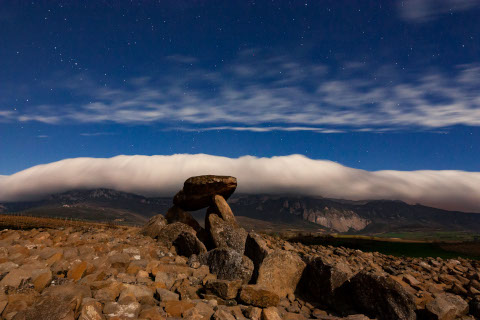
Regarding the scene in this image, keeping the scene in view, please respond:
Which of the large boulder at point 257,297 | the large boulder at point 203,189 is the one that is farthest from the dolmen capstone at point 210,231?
the large boulder at point 257,297

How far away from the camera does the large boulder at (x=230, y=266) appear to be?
12906mm

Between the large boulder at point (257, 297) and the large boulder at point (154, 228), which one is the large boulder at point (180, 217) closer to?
the large boulder at point (154, 228)

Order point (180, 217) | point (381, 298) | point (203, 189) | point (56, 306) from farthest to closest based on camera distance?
1. point (180, 217)
2. point (203, 189)
3. point (381, 298)
4. point (56, 306)

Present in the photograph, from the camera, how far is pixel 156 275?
11156 millimetres

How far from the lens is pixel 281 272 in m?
13.2

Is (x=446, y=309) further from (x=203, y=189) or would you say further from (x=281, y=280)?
(x=203, y=189)

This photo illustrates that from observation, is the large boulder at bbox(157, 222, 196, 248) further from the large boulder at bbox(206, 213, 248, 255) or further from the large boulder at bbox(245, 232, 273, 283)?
the large boulder at bbox(245, 232, 273, 283)

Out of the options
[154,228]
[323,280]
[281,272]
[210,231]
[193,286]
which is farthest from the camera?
[154,228]

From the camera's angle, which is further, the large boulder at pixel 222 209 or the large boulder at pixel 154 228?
the large boulder at pixel 222 209

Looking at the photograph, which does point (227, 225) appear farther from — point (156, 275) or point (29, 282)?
point (29, 282)

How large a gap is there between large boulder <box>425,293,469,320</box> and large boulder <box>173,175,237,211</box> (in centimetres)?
Result: 1555

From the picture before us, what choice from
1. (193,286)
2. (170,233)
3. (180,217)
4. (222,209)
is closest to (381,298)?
(193,286)

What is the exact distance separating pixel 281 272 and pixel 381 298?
421 centimetres

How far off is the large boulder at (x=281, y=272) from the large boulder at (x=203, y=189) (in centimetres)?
1064
